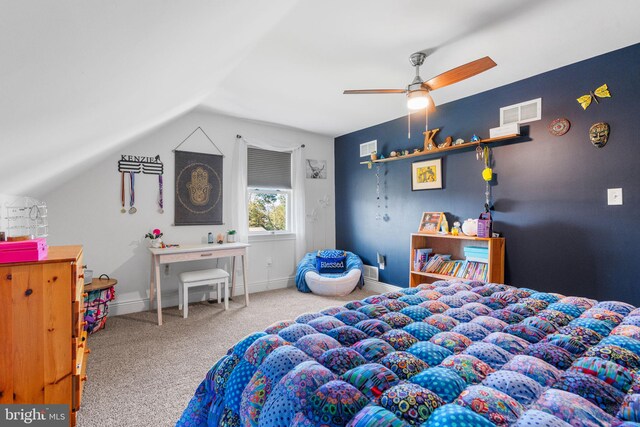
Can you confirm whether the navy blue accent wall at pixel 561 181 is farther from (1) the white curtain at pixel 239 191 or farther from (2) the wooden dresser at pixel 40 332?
(2) the wooden dresser at pixel 40 332

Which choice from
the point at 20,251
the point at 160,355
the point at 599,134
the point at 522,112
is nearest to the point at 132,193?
the point at 160,355

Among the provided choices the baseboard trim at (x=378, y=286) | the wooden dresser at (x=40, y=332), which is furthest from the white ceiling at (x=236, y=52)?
the baseboard trim at (x=378, y=286)

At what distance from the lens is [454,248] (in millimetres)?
3717

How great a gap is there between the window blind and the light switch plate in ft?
12.3

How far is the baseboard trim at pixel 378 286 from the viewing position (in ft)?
14.7

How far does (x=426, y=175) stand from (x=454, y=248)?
98cm

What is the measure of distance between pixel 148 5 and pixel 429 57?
234 cm

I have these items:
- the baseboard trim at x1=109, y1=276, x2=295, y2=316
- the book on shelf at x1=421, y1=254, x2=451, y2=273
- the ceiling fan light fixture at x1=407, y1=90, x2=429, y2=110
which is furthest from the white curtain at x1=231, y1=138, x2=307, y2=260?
the ceiling fan light fixture at x1=407, y1=90, x2=429, y2=110

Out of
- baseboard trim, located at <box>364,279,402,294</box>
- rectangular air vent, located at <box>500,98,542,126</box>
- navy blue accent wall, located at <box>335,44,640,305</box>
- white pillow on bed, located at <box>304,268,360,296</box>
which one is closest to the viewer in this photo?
navy blue accent wall, located at <box>335,44,640,305</box>

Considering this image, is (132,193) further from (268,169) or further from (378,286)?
(378,286)

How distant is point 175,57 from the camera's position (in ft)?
5.50

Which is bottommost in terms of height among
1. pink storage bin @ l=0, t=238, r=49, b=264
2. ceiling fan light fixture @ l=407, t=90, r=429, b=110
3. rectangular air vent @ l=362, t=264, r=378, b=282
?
rectangular air vent @ l=362, t=264, r=378, b=282

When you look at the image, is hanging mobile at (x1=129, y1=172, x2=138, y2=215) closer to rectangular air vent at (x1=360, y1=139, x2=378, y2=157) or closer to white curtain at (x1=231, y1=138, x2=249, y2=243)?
white curtain at (x1=231, y1=138, x2=249, y2=243)

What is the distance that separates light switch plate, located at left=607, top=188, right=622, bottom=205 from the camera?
8.42 feet
